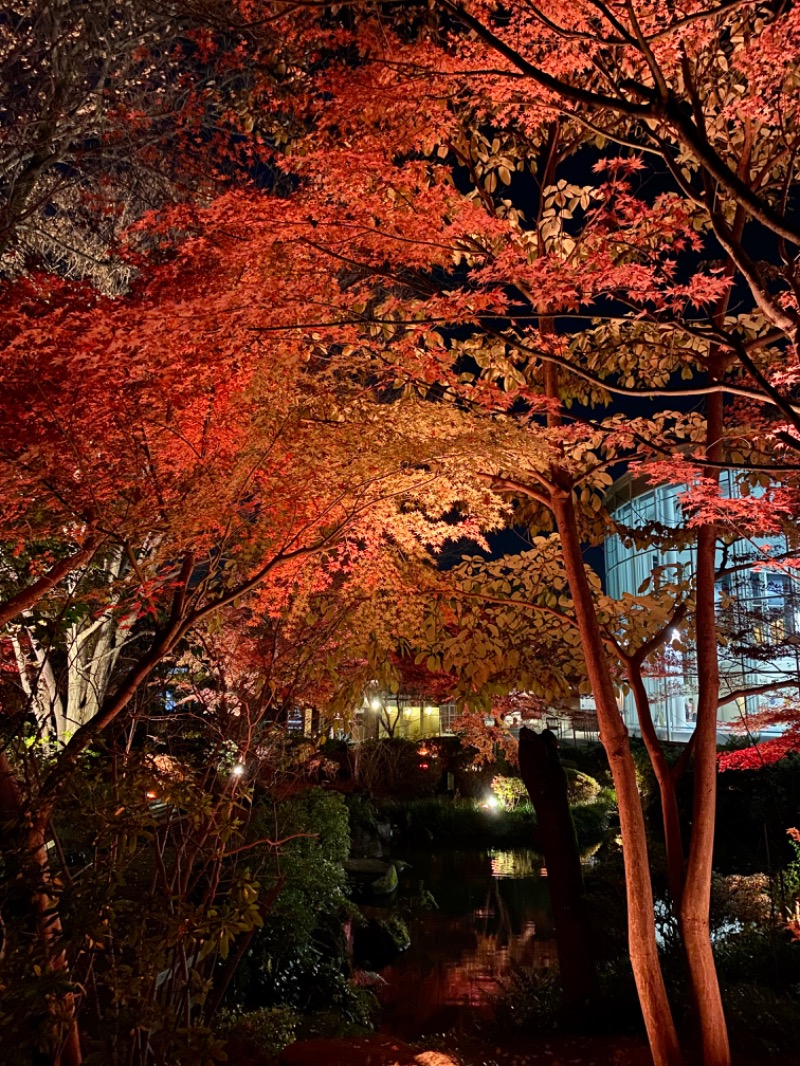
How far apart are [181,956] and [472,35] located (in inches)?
234

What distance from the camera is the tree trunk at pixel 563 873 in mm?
7359

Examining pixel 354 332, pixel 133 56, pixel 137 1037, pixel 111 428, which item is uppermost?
pixel 133 56

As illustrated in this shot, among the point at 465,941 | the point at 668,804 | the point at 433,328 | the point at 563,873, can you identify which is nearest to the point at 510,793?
the point at 465,941

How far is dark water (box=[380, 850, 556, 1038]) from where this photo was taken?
8.94 meters

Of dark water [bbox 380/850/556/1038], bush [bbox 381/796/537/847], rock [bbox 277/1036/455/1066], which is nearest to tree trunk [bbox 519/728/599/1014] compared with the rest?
dark water [bbox 380/850/556/1038]

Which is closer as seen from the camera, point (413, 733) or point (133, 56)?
point (133, 56)

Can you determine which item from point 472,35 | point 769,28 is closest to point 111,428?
point 472,35

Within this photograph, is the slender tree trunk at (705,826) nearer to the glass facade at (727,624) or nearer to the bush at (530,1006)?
the glass facade at (727,624)

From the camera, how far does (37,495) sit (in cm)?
438

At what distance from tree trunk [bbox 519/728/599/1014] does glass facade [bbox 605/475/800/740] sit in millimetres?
2363

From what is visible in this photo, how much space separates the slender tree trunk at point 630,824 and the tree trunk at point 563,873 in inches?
84.8

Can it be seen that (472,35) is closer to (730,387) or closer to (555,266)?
(555,266)

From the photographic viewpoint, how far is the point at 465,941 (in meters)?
11.6

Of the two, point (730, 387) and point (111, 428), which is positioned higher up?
point (111, 428)
